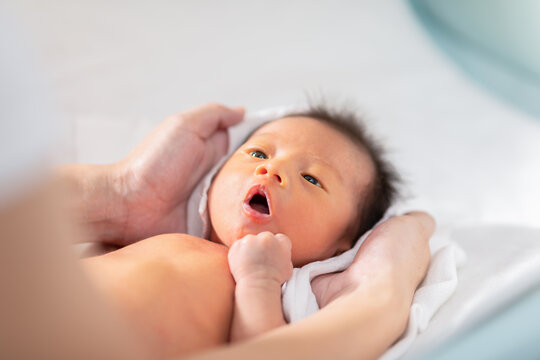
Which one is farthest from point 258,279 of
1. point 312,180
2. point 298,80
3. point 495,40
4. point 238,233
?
point 495,40

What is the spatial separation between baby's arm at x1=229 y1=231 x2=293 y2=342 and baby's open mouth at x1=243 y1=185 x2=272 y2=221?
0.21 feet

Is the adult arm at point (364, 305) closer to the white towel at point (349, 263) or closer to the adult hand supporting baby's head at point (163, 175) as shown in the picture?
the white towel at point (349, 263)

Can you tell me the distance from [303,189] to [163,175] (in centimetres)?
36

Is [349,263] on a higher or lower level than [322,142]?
lower

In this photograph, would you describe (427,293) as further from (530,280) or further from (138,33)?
(138,33)

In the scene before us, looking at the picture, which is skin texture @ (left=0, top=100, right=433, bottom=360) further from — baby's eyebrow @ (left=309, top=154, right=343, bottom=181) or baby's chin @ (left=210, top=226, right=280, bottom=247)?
baby's eyebrow @ (left=309, top=154, right=343, bottom=181)

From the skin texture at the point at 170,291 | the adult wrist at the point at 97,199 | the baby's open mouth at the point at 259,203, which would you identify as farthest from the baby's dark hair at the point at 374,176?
the adult wrist at the point at 97,199

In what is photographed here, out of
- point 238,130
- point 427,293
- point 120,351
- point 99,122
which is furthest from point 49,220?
point 99,122

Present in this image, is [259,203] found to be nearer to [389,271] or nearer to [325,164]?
[325,164]

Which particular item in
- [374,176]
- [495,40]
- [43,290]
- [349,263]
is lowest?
[349,263]

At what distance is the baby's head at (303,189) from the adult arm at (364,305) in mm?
90

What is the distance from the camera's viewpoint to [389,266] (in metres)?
1.05

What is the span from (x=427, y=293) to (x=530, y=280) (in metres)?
0.18

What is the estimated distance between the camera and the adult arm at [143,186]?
1319 mm
